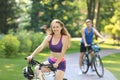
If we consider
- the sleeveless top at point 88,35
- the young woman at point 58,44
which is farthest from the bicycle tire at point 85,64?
the young woman at point 58,44

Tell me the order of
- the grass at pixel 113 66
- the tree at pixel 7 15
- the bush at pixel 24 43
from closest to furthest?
the grass at pixel 113 66 < the bush at pixel 24 43 < the tree at pixel 7 15

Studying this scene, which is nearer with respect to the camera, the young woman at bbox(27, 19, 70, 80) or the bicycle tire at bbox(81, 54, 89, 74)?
the young woman at bbox(27, 19, 70, 80)

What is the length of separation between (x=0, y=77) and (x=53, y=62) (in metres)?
5.74

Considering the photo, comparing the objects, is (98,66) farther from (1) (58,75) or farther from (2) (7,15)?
(2) (7,15)

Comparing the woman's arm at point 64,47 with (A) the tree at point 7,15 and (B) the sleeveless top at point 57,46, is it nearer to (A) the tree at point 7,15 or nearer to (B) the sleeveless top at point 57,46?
(B) the sleeveless top at point 57,46

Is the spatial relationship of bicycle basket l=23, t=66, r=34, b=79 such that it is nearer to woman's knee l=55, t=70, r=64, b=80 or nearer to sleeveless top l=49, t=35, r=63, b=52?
woman's knee l=55, t=70, r=64, b=80

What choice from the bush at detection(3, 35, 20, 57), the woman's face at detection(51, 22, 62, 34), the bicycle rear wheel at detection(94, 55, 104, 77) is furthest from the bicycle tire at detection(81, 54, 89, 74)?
the bush at detection(3, 35, 20, 57)

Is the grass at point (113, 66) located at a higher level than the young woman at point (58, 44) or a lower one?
lower

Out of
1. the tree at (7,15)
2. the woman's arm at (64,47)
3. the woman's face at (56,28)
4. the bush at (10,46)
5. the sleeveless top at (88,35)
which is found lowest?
the tree at (7,15)

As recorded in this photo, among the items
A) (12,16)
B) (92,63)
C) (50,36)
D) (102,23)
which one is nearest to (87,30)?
(92,63)

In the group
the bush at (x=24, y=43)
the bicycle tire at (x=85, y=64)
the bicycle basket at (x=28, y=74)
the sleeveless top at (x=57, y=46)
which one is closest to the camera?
the bicycle basket at (x=28, y=74)

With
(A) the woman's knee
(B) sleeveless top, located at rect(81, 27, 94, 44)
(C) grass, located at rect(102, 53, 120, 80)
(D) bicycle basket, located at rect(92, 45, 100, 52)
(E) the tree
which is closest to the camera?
(A) the woman's knee

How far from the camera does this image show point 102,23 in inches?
2783

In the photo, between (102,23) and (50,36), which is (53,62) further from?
(102,23)
